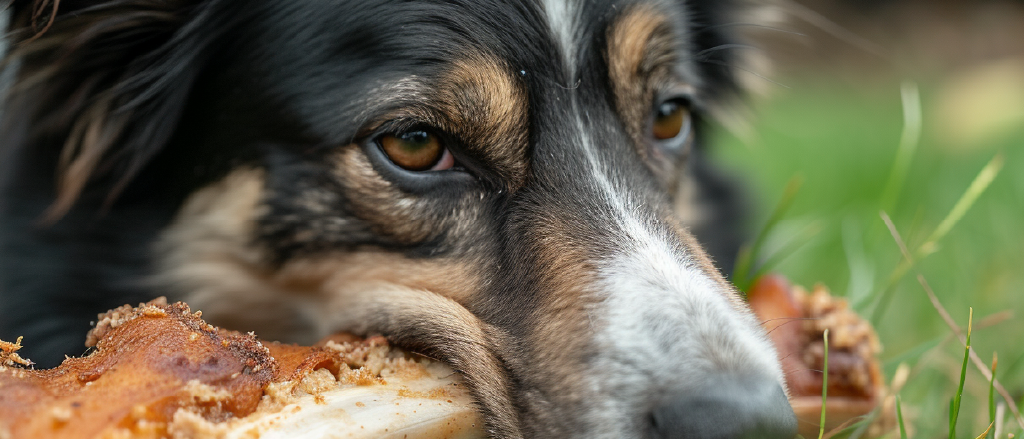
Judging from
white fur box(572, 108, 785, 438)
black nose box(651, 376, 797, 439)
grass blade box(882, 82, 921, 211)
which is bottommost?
black nose box(651, 376, 797, 439)

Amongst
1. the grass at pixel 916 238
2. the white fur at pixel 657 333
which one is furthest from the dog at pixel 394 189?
the grass at pixel 916 238

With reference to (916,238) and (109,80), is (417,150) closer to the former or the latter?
(109,80)

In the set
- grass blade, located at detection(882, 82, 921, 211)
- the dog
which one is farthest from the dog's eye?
grass blade, located at detection(882, 82, 921, 211)

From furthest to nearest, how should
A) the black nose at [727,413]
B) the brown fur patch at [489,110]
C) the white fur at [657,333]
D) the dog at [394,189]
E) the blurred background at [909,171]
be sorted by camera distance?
the blurred background at [909,171], the brown fur patch at [489,110], the dog at [394,189], the white fur at [657,333], the black nose at [727,413]

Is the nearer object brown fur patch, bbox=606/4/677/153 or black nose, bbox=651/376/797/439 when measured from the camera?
black nose, bbox=651/376/797/439

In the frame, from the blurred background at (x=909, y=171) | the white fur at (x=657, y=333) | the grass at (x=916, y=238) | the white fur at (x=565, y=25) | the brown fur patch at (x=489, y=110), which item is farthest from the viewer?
the blurred background at (x=909, y=171)

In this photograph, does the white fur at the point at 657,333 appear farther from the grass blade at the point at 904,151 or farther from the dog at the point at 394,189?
the grass blade at the point at 904,151

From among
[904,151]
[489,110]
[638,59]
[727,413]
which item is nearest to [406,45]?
[489,110]

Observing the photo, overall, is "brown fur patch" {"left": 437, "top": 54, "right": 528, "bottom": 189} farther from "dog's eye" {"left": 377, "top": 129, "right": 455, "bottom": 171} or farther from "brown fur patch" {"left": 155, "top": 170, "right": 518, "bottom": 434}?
"brown fur patch" {"left": 155, "top": 170, "right": 518, "bottom": 434}
